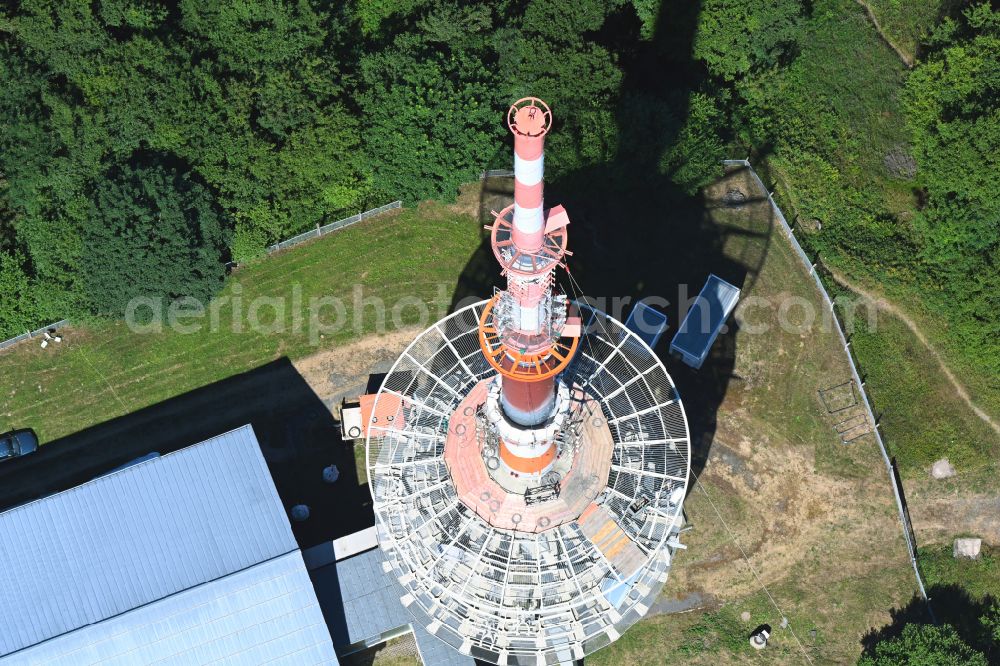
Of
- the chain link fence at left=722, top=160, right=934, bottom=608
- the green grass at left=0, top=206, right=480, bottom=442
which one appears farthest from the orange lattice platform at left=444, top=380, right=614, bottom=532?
the chain link fence at left=722, top=160, right=934, bottom=608

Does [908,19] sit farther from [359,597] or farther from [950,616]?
[359,597]

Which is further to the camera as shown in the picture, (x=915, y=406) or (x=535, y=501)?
(x=915, y=406)

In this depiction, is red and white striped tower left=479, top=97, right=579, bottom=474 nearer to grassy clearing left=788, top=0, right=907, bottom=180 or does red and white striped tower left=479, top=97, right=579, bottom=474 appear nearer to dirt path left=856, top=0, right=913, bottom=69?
grassy clearing left=788, top=0, right=907, bottom=180

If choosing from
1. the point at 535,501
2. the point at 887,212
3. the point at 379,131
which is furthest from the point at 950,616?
the point at 379,131

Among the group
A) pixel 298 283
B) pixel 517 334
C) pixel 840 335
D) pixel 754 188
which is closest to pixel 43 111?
pixel 298 283

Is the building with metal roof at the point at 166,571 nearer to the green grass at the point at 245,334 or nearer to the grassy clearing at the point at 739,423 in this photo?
the green grass at the point at 245,334
